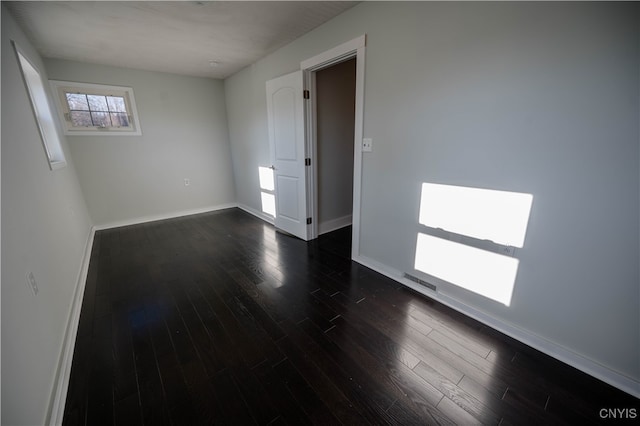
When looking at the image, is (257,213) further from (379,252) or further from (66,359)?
(66,359)

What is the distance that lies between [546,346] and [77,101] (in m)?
5.84

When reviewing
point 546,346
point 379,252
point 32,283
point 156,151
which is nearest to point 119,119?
point 156,151

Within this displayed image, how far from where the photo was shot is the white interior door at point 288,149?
9.82 ft

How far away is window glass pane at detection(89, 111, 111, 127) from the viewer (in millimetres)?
3648

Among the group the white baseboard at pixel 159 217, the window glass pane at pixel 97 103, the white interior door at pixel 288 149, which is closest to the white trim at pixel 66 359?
the white baseboard at pixel 159 217

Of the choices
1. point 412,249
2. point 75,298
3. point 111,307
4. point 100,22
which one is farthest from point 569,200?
point 100,22

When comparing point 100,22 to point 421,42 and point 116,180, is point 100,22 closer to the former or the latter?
point 116,180

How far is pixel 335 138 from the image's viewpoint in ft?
11.2

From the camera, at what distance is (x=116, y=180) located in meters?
3.89

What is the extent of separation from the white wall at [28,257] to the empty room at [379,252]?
19mm

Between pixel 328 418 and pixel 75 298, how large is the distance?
229cm

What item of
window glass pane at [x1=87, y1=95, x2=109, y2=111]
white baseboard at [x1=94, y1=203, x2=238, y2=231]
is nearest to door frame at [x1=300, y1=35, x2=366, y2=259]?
white baseboard at [x1=94, y1=203, x2=238, y2=231]

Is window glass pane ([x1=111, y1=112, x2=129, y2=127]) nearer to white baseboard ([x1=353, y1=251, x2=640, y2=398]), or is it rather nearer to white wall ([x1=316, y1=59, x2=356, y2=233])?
white wall ([x1=316, y1=59, x2=356, y2=233])

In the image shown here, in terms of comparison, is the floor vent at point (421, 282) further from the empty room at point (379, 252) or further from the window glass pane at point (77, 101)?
the window glass pane at point (77, 101)
